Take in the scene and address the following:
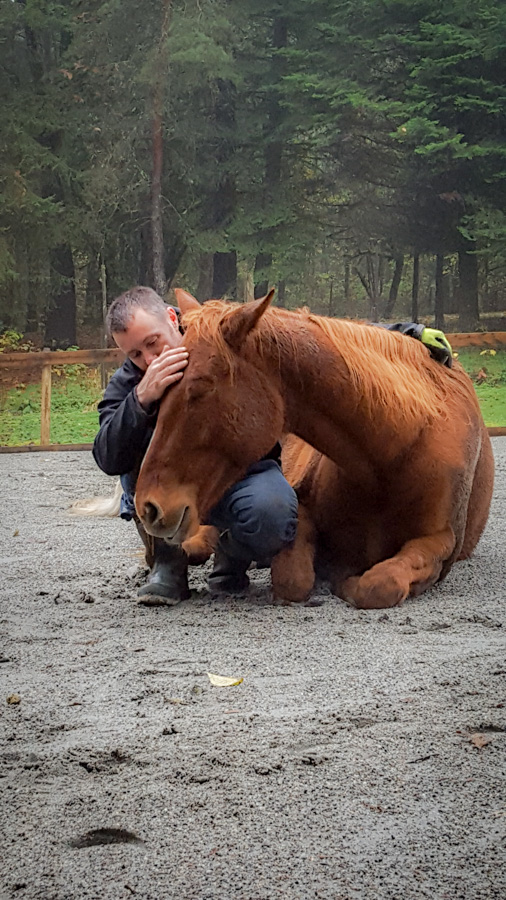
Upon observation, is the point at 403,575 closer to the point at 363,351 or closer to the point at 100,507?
the point at 363,351

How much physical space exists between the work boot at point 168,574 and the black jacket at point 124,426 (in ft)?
0.91

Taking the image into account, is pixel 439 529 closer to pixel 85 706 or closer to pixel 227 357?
pixel 227 357

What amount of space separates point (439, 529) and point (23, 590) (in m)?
1.41

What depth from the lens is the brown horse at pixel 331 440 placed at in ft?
7.91

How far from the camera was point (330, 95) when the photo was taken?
366 inches

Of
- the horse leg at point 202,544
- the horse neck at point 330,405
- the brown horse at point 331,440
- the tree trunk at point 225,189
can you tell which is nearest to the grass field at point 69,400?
the tree trunk at point 225,189

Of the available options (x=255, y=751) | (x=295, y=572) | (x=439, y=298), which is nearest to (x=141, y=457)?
(x=295, y=572)

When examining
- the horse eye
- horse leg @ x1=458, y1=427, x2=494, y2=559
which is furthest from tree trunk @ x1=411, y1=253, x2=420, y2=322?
the horse eye

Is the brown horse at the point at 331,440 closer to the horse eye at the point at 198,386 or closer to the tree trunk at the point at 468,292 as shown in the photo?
the horse eye at the point at 198,386

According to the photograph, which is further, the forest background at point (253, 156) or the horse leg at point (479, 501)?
the forest background at point (253, 156)

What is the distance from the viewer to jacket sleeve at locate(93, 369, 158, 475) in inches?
103

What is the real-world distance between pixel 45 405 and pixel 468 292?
4438 millimetres

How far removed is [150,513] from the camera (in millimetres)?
2379

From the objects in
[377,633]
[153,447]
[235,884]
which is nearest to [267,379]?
[153,447]
